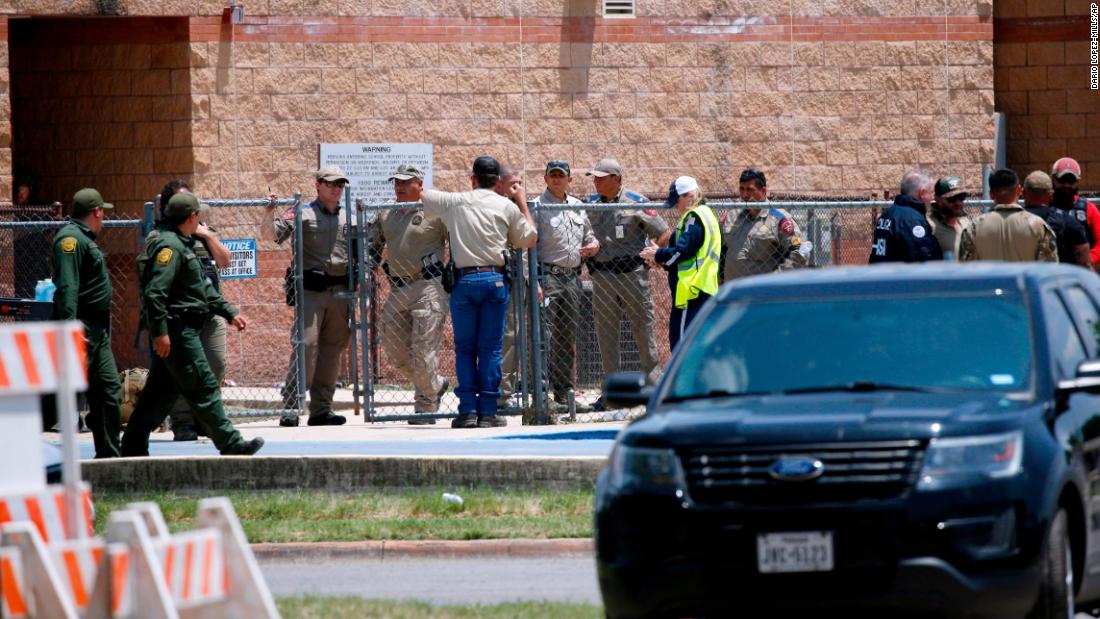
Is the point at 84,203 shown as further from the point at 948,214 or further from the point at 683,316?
the point at 948,214

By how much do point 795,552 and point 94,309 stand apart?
25.1 feet

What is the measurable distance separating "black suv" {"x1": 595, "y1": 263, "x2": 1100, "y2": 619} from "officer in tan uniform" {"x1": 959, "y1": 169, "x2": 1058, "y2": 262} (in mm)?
5202

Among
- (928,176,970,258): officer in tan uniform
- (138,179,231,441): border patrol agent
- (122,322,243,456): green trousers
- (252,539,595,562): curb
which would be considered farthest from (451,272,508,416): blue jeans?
(252,539,595,562): curb

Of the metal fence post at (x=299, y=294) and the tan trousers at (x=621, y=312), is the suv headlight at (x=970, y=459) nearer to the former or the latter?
the tan trousers at (x=621, y=312)

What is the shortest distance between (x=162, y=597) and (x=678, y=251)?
8.68 m

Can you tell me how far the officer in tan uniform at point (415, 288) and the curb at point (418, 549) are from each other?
210 inches

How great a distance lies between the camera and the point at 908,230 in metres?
13.8

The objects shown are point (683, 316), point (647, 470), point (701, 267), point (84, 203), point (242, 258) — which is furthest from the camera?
point (242, 258)

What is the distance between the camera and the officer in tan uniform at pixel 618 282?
16.2 meters

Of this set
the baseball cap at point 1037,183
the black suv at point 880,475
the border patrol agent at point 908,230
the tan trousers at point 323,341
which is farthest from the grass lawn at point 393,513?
the baseball cap at point 1037,183

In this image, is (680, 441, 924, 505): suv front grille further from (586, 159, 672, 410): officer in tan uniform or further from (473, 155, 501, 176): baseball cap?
(586, 159, 672, 410): officer in tan uniform

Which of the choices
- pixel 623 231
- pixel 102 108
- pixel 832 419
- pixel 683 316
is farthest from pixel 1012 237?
pixel 102 108

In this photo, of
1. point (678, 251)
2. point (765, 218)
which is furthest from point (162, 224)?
point (765, 218)

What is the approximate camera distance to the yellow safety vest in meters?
14.6
